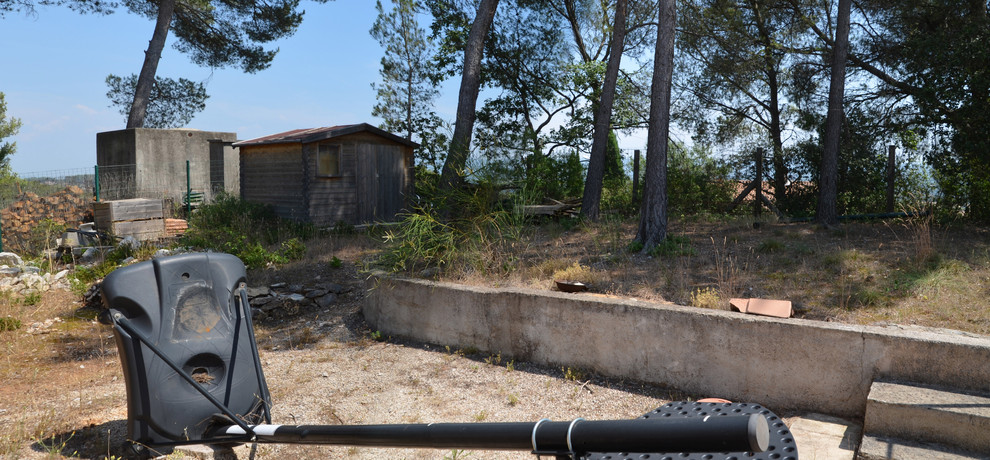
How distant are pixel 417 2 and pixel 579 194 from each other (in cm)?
782

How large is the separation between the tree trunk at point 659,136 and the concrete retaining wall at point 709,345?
286 cm

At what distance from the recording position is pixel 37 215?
468 inches

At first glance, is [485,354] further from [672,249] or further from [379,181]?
[379,181]

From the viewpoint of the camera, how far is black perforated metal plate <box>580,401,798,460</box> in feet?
5.85

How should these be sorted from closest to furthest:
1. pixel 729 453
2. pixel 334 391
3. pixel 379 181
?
pixel 729 453, pixel 334 391, pixel 379 181

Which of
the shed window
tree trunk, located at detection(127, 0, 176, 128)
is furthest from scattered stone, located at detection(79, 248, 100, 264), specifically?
tree trunk, located at detection(127, 0, 176, 128)

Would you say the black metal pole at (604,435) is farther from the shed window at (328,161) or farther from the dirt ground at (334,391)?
the shed window at (328,161)

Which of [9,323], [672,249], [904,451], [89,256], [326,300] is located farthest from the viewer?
[89,256]

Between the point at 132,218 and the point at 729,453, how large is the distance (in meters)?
12.5

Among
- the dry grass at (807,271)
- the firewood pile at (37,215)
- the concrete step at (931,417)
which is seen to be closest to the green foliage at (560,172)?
the dry grass at (807,271)

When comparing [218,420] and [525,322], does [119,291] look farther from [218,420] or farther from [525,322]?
[525,322]

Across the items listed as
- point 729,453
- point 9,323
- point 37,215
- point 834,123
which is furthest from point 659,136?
point 37,215

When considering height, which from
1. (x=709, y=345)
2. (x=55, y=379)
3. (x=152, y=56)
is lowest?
(x=55, y=379)

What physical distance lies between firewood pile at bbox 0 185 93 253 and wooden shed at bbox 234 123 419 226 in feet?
11.6
